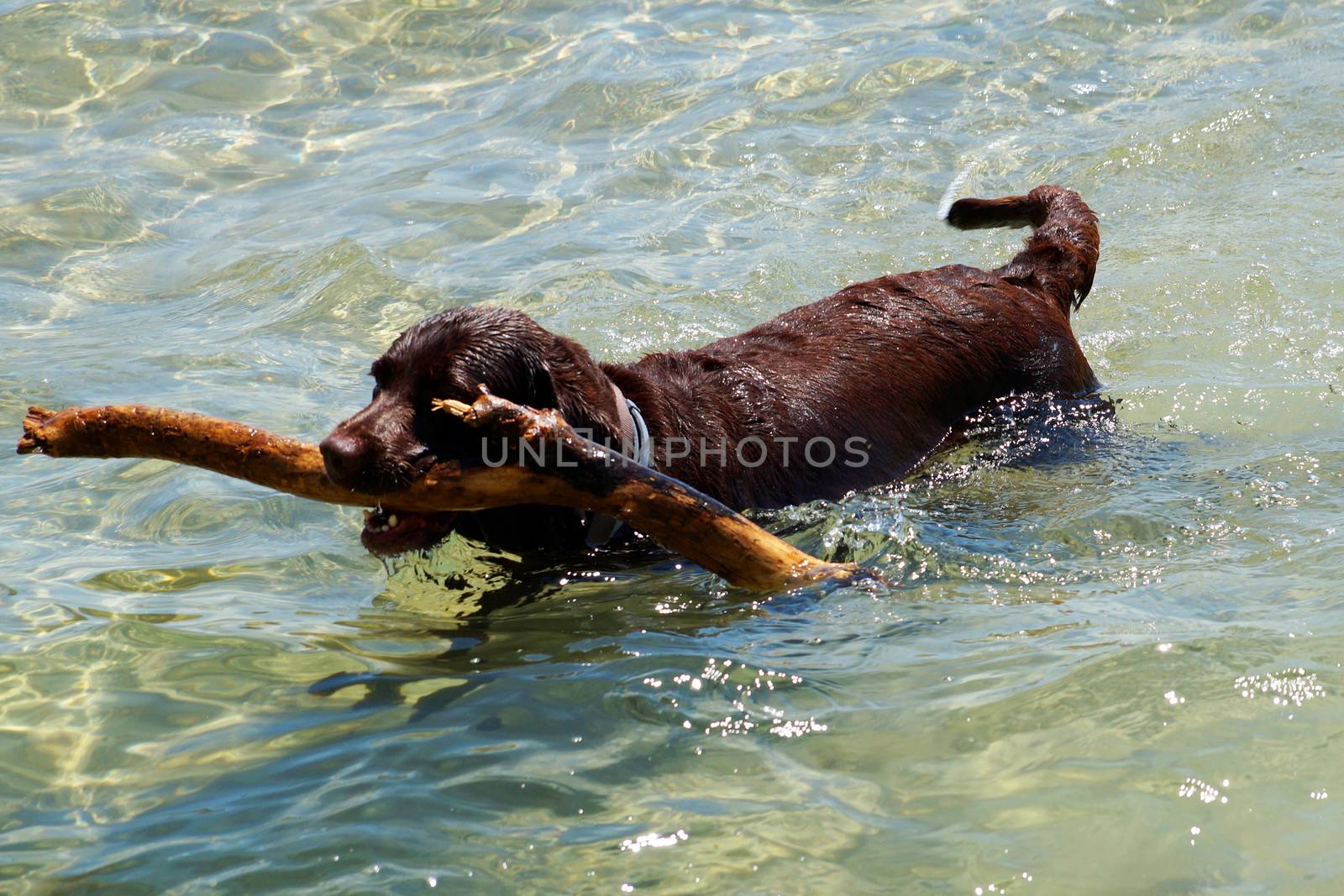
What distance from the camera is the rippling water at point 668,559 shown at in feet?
9.93

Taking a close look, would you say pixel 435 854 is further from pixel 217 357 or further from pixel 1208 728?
pixel 217 357

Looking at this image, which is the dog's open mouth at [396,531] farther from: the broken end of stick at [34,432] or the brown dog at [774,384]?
the broken end of stick at [34,432]

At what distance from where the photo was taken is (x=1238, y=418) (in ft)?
21.4

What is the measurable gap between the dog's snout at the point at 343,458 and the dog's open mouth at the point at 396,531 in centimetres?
41

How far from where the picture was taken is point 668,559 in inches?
190

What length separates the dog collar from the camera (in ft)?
15.3

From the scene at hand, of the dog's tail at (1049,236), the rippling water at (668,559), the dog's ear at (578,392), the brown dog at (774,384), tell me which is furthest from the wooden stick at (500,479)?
the dog's tail at (1049,236)

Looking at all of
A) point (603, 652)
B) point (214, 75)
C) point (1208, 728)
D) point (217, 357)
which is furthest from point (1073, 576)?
point (214, 75)

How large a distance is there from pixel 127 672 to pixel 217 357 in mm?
3764

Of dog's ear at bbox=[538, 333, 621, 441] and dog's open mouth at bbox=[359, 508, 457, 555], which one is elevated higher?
dog's ear at bbox=[538, 333, 621, 441]

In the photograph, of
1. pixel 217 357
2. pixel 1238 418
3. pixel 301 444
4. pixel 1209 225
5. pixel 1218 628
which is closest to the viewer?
pixel 1218 628

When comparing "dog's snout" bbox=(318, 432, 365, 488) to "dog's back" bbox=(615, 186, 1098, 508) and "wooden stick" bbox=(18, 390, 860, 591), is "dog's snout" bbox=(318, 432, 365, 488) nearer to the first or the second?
"wooden stick" bbox=(18, 390, 860, 591)

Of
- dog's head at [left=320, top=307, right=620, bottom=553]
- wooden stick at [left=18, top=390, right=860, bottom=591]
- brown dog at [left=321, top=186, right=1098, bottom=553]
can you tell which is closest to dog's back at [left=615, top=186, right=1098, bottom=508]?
brown dog at [left=321, top=186, right=1098, bottom=553]

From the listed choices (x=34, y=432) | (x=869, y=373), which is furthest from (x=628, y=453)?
(x=34, y=432)
